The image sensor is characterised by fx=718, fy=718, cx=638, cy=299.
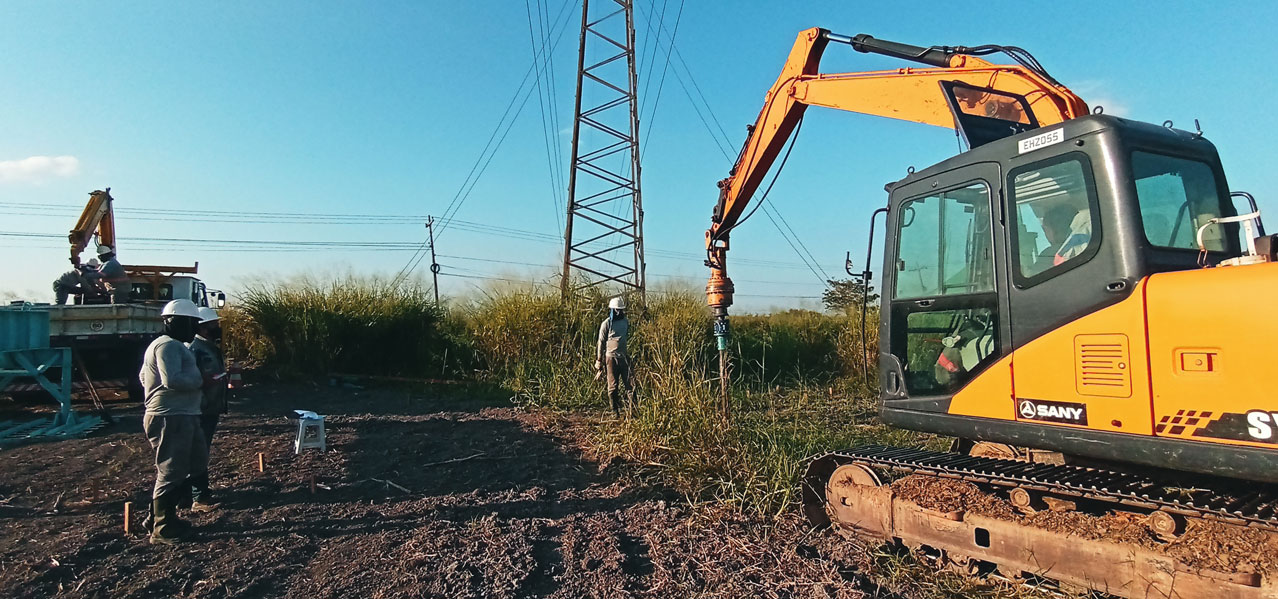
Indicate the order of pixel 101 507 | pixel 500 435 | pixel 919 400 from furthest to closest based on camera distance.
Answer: pixel 500 435 < pixel 101 507 < pixel 919 400

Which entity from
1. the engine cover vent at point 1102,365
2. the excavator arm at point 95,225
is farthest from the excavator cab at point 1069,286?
the excavator arm at point 95,225

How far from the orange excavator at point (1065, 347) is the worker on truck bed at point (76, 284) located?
12190mm

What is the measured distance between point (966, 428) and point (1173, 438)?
3.42 feet

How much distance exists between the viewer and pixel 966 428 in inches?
159

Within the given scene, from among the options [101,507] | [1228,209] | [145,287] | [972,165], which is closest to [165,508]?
[101,507]

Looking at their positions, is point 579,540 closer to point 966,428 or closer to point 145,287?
point 966,428

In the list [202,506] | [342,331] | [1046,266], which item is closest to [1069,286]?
[1046,266]

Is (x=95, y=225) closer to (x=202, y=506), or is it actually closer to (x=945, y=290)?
(x=202, y=506)

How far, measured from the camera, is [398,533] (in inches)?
193

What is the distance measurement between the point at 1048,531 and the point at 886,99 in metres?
A: 3.15

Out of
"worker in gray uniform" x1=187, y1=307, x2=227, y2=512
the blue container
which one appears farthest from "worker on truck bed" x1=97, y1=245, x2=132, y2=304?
"worker in gray uniform" x1=187, y1=307, x2=227, y2=512

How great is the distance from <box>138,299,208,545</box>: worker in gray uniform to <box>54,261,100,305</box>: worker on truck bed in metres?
8.56

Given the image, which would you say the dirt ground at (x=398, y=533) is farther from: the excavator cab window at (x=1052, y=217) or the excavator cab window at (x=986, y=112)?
the excavator cab window at (x=986, y=112)

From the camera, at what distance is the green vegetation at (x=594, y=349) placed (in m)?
6.48
